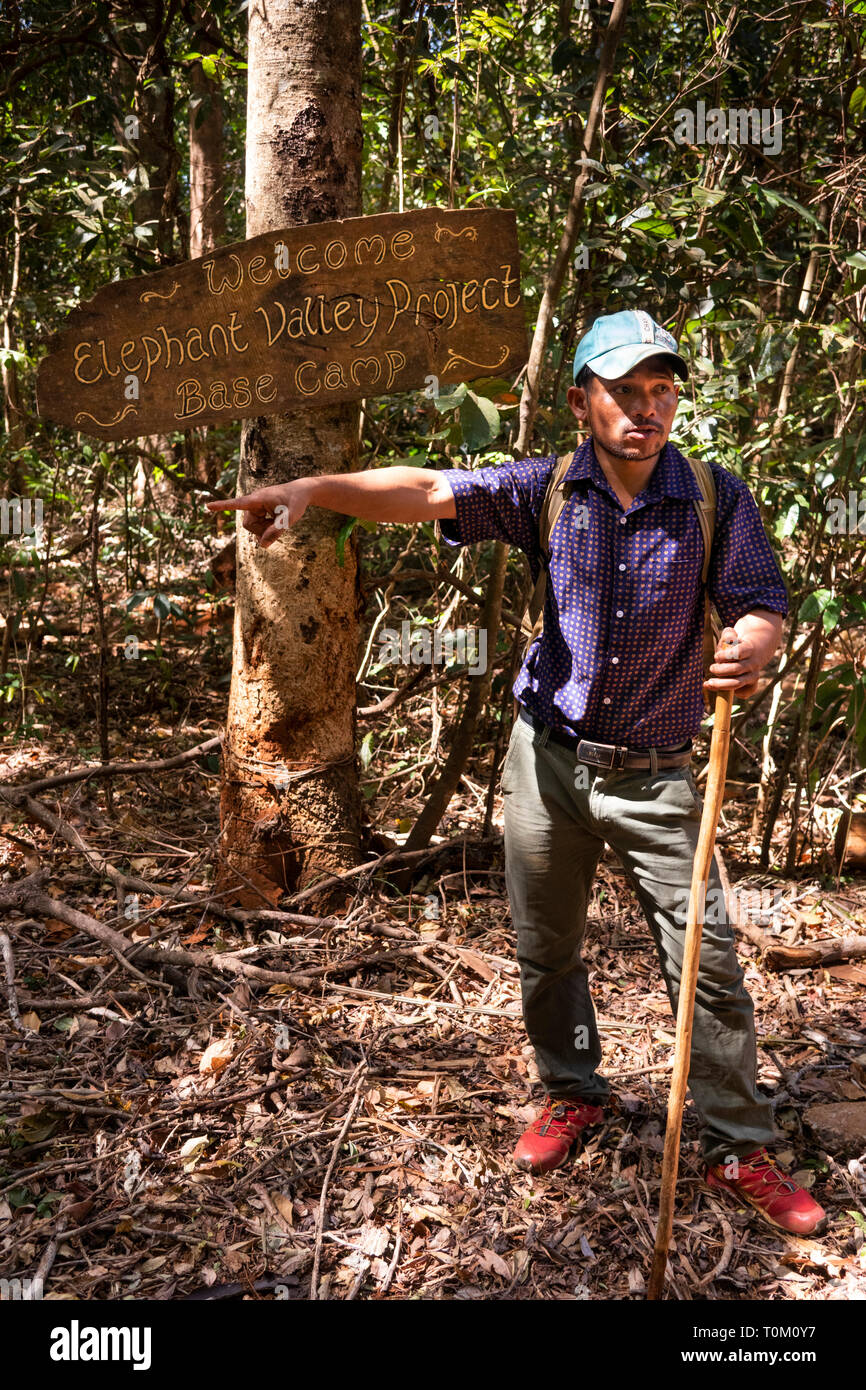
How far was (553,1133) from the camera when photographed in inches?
105

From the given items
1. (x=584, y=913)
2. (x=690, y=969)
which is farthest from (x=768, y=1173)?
(x=690, y=969)

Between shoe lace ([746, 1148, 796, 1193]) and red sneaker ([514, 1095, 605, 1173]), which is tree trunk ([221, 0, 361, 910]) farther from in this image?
shoe lace ([746, 1148, 796, 1193])

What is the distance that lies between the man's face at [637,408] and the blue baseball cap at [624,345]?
24 mm

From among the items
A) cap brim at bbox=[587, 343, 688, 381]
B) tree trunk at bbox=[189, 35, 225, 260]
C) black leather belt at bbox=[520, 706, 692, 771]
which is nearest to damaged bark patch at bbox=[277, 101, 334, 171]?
cap brim at bbox=[587, 343, 688, 381]

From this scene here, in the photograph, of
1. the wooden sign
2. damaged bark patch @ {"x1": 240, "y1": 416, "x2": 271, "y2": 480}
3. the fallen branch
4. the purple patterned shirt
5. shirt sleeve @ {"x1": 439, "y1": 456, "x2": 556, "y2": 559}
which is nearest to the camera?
the purple patterned shirt

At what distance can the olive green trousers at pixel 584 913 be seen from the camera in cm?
237

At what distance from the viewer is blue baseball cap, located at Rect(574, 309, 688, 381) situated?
2250 mm

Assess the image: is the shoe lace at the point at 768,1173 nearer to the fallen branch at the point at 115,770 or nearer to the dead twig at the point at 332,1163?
the dead twig at the point at 332,1163

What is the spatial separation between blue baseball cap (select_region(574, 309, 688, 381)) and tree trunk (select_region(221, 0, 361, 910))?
117 cm

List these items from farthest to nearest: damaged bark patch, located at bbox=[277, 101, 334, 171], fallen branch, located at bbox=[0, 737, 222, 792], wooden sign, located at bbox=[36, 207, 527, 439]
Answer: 1. fallen branch, located at bbox=[0, 737, 222, 792]
2. damaged bark patch, located at bbox=[277, 101, 334, 171]
3. wooden sign, located at bbox=[36, 207, 527, 439]

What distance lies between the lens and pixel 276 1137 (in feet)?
8.77

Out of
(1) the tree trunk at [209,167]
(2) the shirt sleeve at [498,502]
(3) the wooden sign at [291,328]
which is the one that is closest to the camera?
Answer: (2) the shirt sleeve at [498,502]

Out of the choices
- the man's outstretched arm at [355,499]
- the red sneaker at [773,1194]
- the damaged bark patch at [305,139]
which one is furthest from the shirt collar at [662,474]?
the red sneaker at [773,1194]

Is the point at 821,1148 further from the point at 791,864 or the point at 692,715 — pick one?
the point at 791,864
